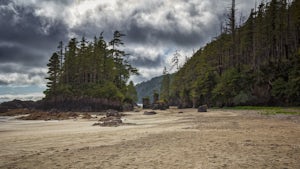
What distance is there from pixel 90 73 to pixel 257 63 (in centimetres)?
4274

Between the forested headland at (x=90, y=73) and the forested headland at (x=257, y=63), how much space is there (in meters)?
18.8

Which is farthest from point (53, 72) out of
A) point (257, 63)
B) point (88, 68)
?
point (257, 63)

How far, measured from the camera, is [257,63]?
163 ft

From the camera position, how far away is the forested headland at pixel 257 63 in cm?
3612

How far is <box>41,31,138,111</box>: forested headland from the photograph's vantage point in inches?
2163

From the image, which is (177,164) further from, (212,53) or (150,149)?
(212,53)

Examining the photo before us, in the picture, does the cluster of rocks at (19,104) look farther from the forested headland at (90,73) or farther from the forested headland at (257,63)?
the forested headland at (257,63)

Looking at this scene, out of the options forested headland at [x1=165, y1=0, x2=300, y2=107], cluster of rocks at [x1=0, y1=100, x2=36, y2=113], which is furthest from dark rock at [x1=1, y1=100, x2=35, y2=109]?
forested headland at [x1=165, y1=0, x2=300, y2=107]

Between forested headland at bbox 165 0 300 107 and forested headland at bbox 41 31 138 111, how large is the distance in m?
18.8

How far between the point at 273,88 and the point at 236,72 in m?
9.13

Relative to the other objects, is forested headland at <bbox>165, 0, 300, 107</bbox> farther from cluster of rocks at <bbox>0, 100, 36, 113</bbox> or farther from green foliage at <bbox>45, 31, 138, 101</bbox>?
cluster of rocks at <bbox>0, 100, 36, 113</bbox>

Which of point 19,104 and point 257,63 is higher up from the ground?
point 257,63

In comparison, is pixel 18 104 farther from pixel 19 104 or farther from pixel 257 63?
pixel 257 63

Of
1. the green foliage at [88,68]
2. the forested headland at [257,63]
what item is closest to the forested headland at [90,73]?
the green foliage at [88,68]
